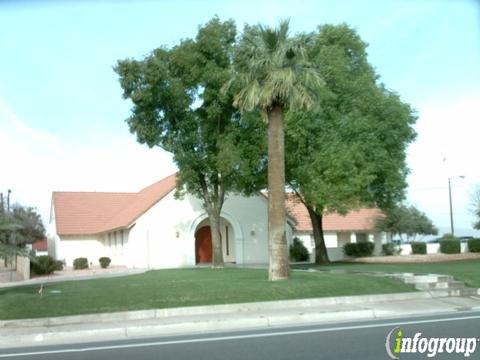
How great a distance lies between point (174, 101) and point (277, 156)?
395 inches

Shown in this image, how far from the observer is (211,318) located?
1362cm

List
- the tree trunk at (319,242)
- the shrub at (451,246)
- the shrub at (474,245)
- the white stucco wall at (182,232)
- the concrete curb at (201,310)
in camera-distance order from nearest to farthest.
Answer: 1. the concrete curb at (201,310)
2. the tree trunk at (319,242)
3. the white stucco wall at (182,232)
4. the shrub at (474,245)
5. the shrub at (451,246)

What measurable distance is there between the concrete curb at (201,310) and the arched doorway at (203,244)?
24.5 meters

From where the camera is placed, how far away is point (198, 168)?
2878 centimetres

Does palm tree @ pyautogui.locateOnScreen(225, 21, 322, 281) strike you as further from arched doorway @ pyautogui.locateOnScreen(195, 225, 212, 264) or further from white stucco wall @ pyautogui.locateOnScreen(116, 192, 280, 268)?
arched doorway @ pyautogui.locateOnScreen(195, 225, 212, 264)

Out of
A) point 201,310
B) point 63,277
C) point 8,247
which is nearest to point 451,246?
point 63,277

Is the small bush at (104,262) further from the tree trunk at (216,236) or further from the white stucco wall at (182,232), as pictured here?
the tree trunk at (216,236)

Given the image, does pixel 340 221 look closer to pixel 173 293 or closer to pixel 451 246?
pixel 451 246

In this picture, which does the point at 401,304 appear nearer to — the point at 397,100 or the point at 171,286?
the point at 171,286

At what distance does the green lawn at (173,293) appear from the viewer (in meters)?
14.3

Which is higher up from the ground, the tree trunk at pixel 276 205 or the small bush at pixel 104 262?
the tree trunk at pixel 276 205

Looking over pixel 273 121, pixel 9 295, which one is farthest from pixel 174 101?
pixel 9 295

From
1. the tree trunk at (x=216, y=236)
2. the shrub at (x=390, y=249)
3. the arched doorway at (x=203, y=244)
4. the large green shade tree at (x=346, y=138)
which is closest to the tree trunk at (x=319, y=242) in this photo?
the large green shade tree at (x=346, y=138)

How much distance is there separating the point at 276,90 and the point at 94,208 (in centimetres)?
3328
